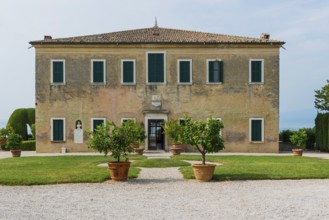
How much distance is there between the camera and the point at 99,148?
13.7m

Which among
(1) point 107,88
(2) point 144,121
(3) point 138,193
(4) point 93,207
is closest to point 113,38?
(1) point 107,88

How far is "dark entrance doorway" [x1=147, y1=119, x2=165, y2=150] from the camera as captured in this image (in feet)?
89.8

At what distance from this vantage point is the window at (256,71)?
27141 mm

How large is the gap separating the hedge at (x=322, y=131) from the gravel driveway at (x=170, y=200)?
16921mm

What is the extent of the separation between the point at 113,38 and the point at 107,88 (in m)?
3.03

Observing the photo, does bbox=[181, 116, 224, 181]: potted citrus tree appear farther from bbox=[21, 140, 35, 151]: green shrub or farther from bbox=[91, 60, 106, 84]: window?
bbox=[21, 140, 35, 151]: green shrub

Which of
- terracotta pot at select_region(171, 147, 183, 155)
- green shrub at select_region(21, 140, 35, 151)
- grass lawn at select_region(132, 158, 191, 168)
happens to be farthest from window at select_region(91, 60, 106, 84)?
grass lawn at select_region(132, 158, 191, 168)

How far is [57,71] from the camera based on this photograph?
1067 inches

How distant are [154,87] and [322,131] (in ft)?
37.4

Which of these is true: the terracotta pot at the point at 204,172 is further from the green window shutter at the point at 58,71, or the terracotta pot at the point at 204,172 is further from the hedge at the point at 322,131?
the hedge at the point at 322,131

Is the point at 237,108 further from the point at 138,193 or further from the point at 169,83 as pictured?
the point at 138,193

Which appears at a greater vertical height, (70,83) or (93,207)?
(70,83)

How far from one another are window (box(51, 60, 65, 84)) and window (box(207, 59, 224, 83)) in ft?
27.7

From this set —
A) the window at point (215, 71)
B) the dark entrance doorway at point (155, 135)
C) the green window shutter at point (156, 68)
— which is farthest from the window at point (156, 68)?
the window at point (215, 71)
